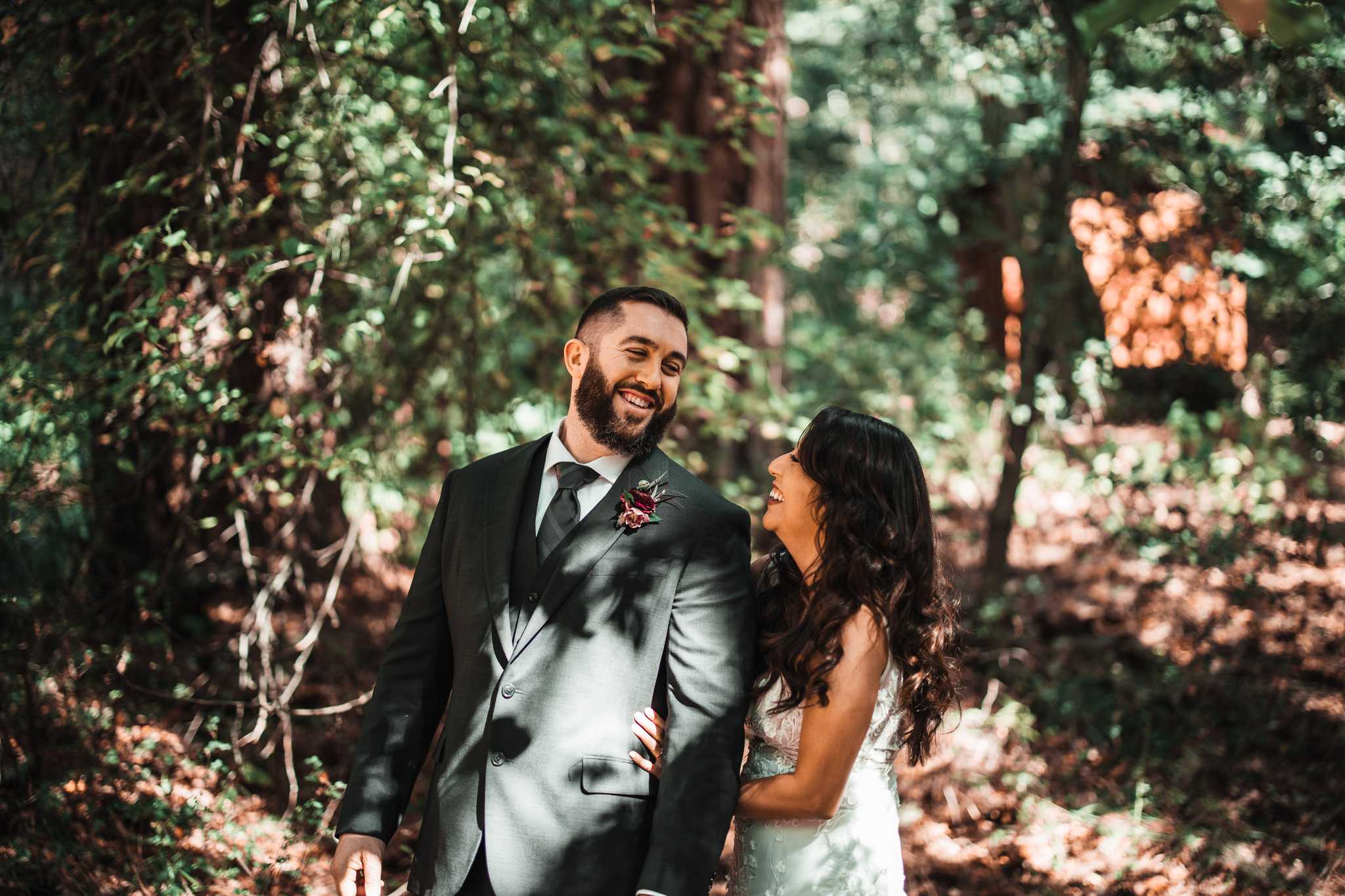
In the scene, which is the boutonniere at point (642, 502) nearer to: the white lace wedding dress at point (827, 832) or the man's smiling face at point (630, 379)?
the man's smiling face at point (630, 379)

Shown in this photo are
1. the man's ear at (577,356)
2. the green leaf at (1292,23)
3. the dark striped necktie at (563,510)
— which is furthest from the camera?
the man's ear at (577,356)

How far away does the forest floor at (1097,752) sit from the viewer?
153 inches

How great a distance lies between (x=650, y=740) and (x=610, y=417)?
30.4 inches

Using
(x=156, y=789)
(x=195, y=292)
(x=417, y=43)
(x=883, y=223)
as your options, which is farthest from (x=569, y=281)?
(x=883, y=223)

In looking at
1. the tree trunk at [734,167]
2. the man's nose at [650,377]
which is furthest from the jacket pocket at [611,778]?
the tree trunk at [734,167]

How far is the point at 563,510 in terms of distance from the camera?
2.41m

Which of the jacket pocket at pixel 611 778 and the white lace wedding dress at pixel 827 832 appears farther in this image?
the white lace wedding dress at pixel 827 832

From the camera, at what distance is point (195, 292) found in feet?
13.5

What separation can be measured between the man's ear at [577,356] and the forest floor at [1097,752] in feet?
5.09

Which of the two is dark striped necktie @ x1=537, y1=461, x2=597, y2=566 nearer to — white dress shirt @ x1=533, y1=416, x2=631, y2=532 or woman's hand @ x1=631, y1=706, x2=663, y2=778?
white dress shirt @ x1=533, y1=416, x2=631, y2=532

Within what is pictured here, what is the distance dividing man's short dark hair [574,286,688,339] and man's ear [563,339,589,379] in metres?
0.05

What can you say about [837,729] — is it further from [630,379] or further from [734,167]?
[734,167]

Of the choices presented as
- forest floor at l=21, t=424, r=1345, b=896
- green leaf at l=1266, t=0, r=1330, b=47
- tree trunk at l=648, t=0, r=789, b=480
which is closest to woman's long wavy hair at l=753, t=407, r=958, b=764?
forest floor at l=21, t=424, r=1345, b=896

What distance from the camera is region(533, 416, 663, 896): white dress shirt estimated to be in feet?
7.97
